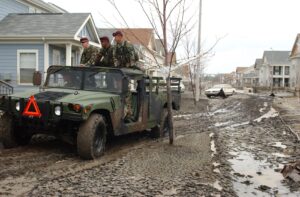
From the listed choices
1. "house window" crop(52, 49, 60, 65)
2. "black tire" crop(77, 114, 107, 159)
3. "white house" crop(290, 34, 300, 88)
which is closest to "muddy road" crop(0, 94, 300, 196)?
"black tire" crop(77, 114, 107, 159)

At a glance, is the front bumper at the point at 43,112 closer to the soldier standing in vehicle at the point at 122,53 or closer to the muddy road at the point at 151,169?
the muddy road at the point at 151,169

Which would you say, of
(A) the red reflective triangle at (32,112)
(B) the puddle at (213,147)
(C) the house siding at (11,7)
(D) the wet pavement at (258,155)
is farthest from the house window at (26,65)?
(A) the red reflective triangle at (32,112)

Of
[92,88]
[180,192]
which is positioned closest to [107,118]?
[92,88]

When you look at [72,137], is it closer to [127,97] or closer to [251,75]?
[127,97]

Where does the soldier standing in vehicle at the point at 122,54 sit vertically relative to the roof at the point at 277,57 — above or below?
below

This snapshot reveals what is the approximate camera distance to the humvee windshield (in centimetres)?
884

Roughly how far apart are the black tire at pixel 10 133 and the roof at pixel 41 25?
11.6 m

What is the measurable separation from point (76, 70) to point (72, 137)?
1564 mm

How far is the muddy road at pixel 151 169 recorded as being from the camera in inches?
235

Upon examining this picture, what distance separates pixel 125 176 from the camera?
6668 mm

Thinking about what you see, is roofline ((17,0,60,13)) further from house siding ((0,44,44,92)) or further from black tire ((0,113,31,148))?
black tire ((0,113,31,148))

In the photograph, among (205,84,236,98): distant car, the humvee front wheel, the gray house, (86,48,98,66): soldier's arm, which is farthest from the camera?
(205,84,236,98): distant car

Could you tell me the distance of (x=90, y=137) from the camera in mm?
7543

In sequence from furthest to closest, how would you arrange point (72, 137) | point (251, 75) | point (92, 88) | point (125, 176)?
point (251, 75), point (92, 88), point (72, 137), point (125, 176)
